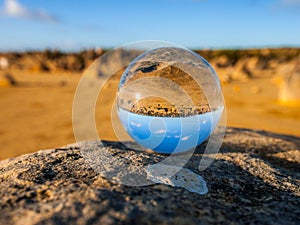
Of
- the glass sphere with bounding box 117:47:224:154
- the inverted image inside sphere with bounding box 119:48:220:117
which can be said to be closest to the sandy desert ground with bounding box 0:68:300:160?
the glass sphere with bounding box 117:47:224:154

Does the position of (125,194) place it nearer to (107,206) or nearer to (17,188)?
(107,206)

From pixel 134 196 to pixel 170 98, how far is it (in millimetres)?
1122

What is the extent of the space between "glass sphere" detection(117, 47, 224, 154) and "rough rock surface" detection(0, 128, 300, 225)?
0.31 metres

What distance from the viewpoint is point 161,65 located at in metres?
2.75

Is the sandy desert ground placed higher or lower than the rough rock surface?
lower

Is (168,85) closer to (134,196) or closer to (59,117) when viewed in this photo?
(134,196)

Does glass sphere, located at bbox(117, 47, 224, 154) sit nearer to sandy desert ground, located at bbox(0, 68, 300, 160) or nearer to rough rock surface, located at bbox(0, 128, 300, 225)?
rough rock surface, located at bbox(0, 128, 300, 225)

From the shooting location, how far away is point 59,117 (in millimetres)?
9023

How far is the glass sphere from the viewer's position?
8.75 ft

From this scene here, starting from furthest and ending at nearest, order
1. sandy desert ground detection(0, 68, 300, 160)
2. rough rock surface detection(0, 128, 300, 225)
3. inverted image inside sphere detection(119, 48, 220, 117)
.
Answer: sandy desert ground detection(0, 68, 300, 160) < inverted image inside sphere detection(119, 48, 220, 117) < rough rock surface detection(0, 128, 300, 225)

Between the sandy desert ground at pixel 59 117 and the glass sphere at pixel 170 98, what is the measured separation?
3.88 metres

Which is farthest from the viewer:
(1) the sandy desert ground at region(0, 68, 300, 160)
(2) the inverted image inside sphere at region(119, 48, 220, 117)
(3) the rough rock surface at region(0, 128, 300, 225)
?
(1) the sandy desert ground at region(0, 68, 300, 160)

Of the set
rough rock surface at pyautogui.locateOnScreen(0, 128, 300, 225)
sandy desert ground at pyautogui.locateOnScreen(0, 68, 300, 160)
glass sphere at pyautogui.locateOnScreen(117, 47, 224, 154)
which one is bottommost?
sandy desert ground at pyautogui.locateOnScreen(0, 68, 300, 160)

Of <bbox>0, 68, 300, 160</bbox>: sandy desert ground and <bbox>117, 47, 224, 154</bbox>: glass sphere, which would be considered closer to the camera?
<bbox>117, 47, 224, 154</bbox>: glass sphere
